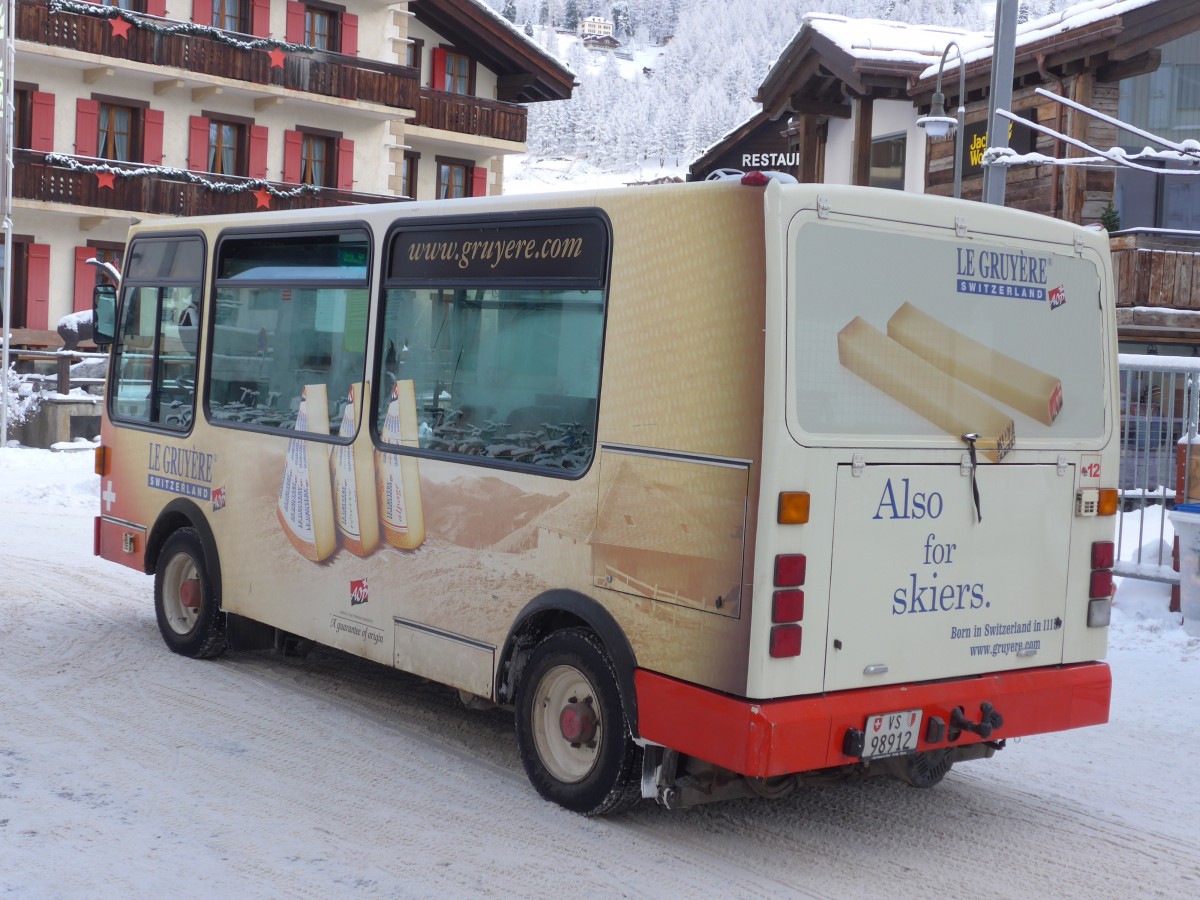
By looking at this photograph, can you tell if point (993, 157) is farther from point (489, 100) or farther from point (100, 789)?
point (489, 100)

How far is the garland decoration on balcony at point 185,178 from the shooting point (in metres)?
33.5

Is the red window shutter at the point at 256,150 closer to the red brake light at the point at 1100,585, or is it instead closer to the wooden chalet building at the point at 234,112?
the wooden chalet building at the point at 234,112

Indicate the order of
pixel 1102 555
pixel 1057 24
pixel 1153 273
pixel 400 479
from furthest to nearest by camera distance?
pixel 1057 24 < pixel 1153 273 < pixel 400 479 < pixel 1102 555

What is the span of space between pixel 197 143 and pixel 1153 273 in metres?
24.8

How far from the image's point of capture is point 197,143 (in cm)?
3656

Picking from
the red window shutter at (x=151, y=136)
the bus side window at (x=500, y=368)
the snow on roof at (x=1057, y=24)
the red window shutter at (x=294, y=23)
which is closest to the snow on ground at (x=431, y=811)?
the bus side window at (x=500, y=368)

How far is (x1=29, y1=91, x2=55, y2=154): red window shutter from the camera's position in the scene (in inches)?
1330

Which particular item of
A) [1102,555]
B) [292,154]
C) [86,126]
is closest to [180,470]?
[1102,555]

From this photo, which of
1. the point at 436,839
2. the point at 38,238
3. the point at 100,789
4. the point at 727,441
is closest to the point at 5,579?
the point at 100,789

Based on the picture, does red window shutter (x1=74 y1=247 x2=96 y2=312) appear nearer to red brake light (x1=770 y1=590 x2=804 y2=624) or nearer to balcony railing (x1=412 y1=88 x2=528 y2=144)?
balcony railing (x1=412 y1=88 x2=528 y2=144)

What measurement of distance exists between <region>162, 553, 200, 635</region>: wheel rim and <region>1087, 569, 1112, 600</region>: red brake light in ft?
17.1

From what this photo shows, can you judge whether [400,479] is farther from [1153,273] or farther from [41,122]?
[41,122]

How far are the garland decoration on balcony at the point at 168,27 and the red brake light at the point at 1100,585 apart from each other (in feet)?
104

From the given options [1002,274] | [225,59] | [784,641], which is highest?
[225,59]
